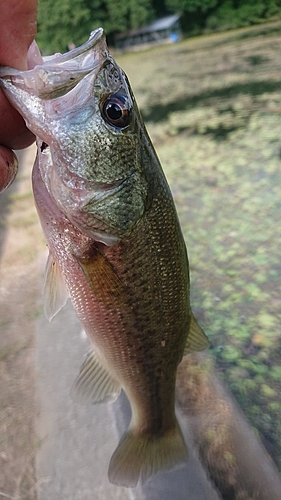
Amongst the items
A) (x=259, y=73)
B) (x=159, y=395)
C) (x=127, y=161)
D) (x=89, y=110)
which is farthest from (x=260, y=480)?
(x=259, y=73)

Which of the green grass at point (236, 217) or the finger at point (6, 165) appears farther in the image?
the green grass at point (236, 217)

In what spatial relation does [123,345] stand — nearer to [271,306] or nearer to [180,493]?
[180,493]

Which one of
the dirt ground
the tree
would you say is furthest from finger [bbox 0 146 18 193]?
the tree

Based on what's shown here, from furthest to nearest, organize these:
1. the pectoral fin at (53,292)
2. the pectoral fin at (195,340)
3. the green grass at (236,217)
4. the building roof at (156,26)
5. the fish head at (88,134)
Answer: the building roof at (156,26) < the green grass at (236,217) < the pectoral fin at (195,340) < the pectoral fin at (53,292) < the fish head at (88,134)

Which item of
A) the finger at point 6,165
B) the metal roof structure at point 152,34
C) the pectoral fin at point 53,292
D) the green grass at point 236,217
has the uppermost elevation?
the finger at point 6,165

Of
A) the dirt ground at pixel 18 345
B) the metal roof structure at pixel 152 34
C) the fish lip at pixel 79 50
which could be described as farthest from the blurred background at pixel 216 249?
the metal roof structure at pixel 152 34

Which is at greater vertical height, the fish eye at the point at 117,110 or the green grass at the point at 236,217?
the fish eye at the point at 117,110

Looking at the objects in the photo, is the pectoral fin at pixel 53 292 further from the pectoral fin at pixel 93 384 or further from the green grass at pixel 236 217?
the green grass at pixel 236 217

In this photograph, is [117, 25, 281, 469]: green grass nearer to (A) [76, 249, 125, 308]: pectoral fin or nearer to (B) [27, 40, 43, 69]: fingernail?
(A) [76, 249, 125, 308]: pectoral fin
